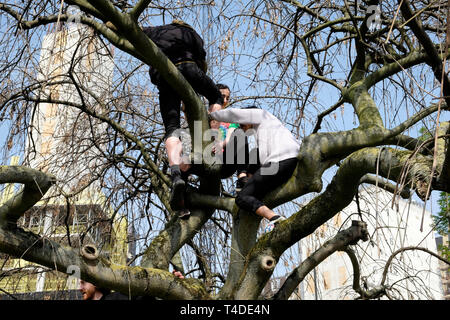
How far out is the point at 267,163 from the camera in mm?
3168

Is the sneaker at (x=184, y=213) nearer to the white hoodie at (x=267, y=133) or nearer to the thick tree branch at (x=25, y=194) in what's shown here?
the white hoodie at (x=267, y=133)

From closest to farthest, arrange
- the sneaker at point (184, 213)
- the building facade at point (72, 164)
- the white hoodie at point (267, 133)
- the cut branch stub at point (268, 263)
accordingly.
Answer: the cut branch stub at point (268, 263), the white hoodie at point (267, 133), the sneaker at point (184, 213), the building facade at point (72, 164)

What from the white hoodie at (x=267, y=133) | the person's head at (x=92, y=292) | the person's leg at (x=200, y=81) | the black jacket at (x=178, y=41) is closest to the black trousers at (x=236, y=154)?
the white hoodie at (x=267, y=133)

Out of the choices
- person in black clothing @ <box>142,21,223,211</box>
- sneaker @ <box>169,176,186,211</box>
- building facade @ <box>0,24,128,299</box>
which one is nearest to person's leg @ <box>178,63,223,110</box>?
person in black clothing @ <box>142,21,223,211</box>

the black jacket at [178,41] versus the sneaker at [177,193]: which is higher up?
the black jacket at [178,41]

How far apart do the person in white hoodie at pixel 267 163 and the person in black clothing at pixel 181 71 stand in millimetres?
260

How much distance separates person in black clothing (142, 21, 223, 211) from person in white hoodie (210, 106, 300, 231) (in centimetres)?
26

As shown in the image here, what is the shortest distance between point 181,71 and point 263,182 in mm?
928

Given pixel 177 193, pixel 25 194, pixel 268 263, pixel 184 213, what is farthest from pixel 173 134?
pixel 25 194

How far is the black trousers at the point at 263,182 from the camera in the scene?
3107mm

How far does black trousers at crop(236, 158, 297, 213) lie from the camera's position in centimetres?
311
